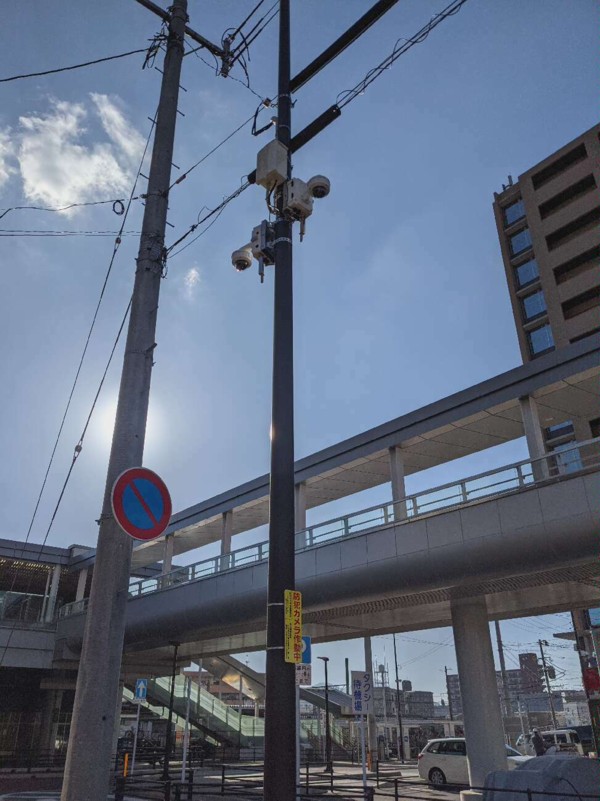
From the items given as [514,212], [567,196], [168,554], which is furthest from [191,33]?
[514,212]

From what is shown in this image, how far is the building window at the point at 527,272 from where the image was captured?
2160 inches

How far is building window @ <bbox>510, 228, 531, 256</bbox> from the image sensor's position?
5678 centimetres

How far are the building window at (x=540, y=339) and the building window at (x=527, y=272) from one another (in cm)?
470

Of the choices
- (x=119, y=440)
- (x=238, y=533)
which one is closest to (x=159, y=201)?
(x=119, y=440)

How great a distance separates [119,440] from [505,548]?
10.7 metres

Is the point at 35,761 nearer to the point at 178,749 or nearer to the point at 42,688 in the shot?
the point at 42,688

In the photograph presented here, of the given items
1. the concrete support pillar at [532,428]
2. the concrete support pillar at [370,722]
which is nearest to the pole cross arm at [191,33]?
the concrete support pillar at [532,428]

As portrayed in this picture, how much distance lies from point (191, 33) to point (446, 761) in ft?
78.6

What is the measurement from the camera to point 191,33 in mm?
8508

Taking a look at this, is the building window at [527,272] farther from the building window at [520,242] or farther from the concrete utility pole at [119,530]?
the concrete utility pole at [119,530]

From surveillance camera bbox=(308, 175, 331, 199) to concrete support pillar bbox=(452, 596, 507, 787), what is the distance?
1398 cm

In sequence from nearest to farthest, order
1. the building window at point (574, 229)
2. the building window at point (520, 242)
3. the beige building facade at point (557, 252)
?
the beige building facade at point (557, 252) → the building window at point (574, 229) → the building window at point (520, 242)

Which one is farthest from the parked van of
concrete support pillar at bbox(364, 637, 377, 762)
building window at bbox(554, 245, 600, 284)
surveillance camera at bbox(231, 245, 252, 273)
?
surveillance camera at bbox(231, 245, 252, 273)

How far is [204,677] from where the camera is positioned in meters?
54.5
